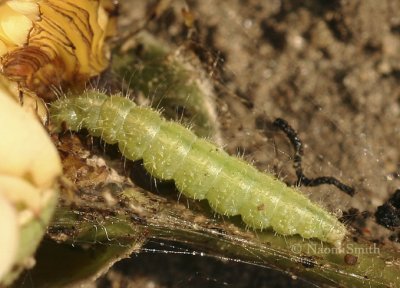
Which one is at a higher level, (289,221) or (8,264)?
(289,221)

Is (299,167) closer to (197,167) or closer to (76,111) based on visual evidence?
(197,167)

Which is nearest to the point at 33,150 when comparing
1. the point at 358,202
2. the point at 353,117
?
the point at 358,202

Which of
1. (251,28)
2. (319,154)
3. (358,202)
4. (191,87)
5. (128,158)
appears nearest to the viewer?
(128,158)

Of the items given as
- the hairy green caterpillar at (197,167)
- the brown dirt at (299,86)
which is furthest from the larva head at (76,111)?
the brown dirt at (299,86)

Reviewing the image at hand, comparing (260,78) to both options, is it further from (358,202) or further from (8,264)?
(8,264)

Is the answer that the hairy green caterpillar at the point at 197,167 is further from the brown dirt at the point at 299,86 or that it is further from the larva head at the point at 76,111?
the brown dirt at the point at 299,86

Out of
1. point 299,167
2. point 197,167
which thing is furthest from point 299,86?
point 197,167
